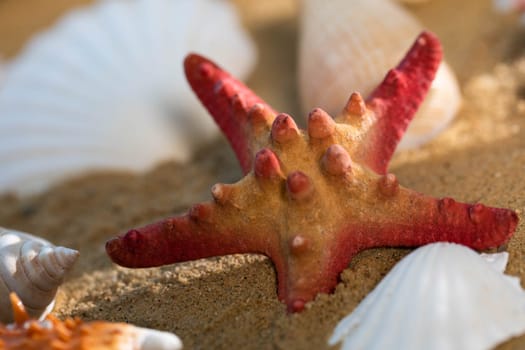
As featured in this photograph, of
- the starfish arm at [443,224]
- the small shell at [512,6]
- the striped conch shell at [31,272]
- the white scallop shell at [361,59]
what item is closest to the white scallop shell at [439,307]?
the starfish arm at [443,224]

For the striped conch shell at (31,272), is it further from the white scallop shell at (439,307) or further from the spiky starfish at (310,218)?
the white scallop shell at (439,307)

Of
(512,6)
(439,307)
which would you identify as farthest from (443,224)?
(512,6)

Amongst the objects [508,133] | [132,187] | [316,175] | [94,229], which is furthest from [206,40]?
[316,175]

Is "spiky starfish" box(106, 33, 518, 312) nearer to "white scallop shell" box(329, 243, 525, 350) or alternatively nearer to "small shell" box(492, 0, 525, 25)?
"white scallop shell" box(329, 243, 525, 350)

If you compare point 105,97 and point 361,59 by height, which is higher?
point 361,59

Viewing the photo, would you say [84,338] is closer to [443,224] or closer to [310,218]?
[310,218]

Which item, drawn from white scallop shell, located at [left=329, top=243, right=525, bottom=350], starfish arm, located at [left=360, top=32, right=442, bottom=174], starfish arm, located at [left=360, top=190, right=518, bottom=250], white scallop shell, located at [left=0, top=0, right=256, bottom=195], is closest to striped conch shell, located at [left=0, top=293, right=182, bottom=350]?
white scallop shell, located at [left=329, top=243, right=525, bottom=350]
